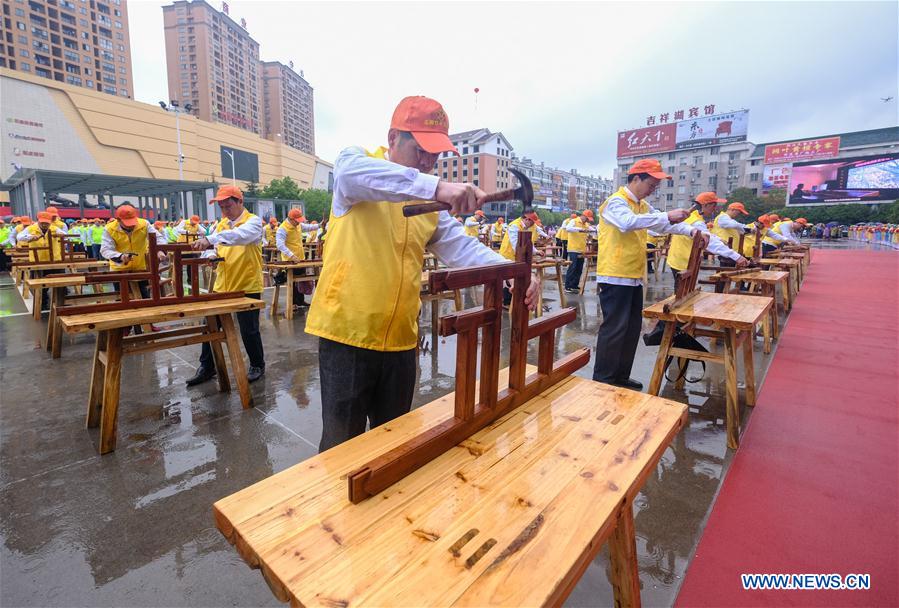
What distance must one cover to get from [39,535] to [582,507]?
246cm

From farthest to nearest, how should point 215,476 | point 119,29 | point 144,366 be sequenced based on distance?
point 119,29 < point 144,366 < point 215,476

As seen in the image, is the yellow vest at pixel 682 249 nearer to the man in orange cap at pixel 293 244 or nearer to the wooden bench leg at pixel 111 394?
the man in orange cap at pixel 293 244

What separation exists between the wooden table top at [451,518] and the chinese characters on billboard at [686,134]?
65.0 metres

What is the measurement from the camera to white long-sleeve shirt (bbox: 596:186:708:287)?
3.34 metres

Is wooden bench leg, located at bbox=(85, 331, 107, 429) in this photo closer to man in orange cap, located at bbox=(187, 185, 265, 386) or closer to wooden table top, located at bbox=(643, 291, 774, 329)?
man in orange cap, located at bbox=(187, 185, 265, 386)

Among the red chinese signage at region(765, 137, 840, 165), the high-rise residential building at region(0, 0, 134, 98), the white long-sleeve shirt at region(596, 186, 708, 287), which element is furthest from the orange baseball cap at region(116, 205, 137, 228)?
the high-rise residential building at region(0, 0, 134, 98)

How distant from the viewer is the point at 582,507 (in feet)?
3.43

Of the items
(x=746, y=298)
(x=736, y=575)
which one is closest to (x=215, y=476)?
(x=736, y=575)

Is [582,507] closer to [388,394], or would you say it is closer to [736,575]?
[388,394]

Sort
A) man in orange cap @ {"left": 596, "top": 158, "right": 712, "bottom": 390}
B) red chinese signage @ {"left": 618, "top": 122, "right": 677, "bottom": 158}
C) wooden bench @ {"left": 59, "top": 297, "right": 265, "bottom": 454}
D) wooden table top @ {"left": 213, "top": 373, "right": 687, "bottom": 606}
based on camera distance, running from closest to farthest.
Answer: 1. wooden table top @ {"left": 213, "top": 373, "right": 687, "bottom": 606}
2. wooden bench @ {"left": 59, "top": 297, "right": 265, "bottom": 454}
3. man in orange cap @ {"left": 596, "top": 158, "right": 712, "bottom": 390}
4. red chinese signage @ {"left": 618, "top": 122, "right": 677, "bottom": 158}

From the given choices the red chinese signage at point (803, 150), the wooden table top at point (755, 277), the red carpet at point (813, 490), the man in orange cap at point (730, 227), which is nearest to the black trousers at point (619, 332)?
the red carpet at point (813, 490)

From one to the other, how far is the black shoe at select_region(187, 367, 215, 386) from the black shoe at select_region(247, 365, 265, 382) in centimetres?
34

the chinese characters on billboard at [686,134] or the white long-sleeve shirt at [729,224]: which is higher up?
the chinese characters on billboard at [686,134]

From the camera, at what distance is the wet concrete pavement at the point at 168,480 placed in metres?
1.77
